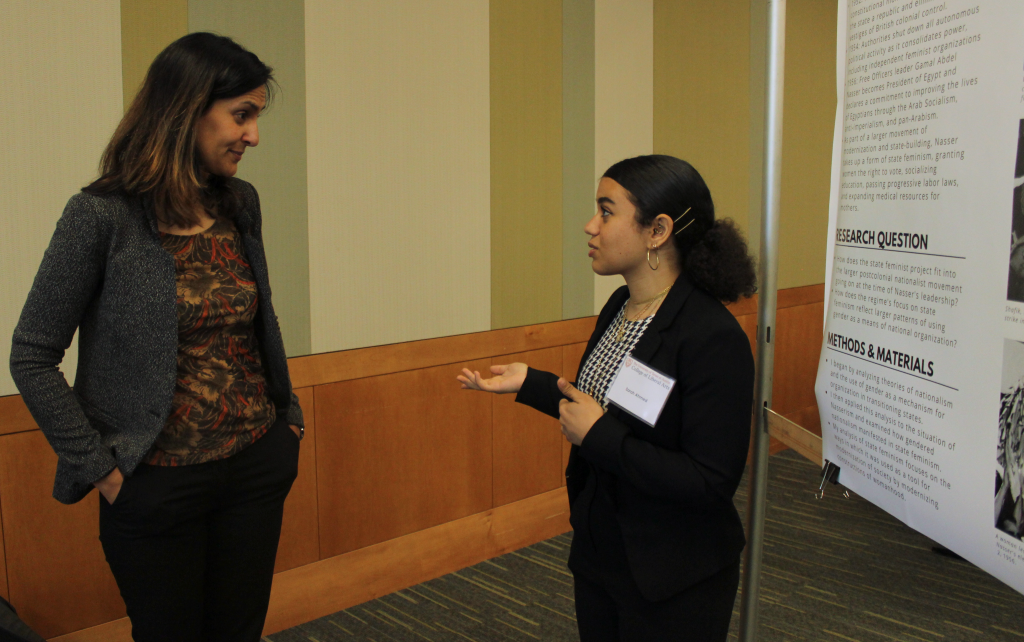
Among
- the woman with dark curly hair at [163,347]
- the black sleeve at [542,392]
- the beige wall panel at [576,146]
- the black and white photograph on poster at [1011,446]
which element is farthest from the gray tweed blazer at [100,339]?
the beige wall panel at [576,146]

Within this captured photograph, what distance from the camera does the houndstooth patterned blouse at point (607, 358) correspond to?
1.60 meters

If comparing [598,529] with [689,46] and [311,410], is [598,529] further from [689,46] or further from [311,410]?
[689,46]

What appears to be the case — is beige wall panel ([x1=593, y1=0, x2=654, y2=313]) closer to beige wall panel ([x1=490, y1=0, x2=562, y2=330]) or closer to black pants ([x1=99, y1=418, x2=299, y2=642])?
beige wall panel ([x1=490, y1=0, x2=562, y2=330])

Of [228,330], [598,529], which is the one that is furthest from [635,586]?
[228,330]

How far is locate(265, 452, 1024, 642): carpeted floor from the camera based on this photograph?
9.05 ft

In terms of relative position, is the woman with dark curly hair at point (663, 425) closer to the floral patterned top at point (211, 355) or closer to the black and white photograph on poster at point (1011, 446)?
the black and white photograph on poster at point (1011, 446)

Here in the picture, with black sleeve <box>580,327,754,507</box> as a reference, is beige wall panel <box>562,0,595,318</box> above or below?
above

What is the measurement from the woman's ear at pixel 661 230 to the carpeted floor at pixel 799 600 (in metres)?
1.74

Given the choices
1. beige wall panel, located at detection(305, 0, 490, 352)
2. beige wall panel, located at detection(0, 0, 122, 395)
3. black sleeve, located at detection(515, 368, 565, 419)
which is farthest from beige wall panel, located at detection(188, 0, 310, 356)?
black sleeve, located at detection(515, 368, 565, 419)

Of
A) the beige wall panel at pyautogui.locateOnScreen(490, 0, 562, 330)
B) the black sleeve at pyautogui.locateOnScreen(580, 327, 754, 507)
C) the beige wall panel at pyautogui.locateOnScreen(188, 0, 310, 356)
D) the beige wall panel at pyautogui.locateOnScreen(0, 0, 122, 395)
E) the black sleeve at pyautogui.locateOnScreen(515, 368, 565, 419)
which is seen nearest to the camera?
the black sleeve at pyautogui.locateOnScreen(580, 327, 754, 507)

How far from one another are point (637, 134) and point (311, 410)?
2.21m

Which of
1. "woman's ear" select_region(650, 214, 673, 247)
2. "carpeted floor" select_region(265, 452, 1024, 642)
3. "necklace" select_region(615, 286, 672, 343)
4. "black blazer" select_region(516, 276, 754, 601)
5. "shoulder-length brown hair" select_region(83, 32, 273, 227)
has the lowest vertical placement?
"carpeted floor" select_region(265, 452, 1024, 642)

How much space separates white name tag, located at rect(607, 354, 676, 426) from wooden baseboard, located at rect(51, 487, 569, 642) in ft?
5.92

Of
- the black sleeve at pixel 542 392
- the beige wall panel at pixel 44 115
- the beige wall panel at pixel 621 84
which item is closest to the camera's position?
the black sleeve at pixel 542 392
